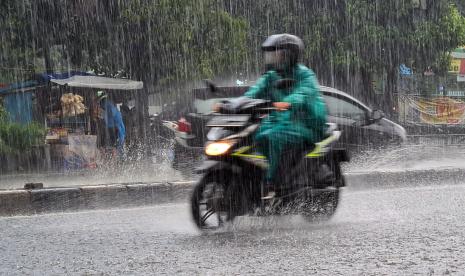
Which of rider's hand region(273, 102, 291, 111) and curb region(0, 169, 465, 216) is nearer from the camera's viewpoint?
rider's hand region(273, 102, 291, 111)

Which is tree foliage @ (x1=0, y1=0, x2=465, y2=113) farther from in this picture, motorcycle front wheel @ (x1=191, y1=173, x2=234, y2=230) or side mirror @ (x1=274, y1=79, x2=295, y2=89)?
motorcycle front wheel @ (x1=191, y1=173, x2=234, y2=230)

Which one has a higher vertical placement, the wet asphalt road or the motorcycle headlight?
the motorcycle headlight

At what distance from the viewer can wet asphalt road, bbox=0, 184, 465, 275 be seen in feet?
13.4

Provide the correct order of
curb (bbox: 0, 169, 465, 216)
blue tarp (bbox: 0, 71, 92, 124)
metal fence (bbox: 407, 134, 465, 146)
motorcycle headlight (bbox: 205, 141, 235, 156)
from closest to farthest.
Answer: motorcycle headlight (bbox: 205, 141, 235, 156), curb (bbox: 0, 169, 465, 216), blue tarp (bbox: 0, 71, 92, 124), metal fence (bbox: 407, 134, 465, 146)

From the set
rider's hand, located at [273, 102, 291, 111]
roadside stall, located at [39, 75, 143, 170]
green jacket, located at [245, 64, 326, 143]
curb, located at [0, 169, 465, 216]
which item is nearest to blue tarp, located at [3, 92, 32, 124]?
roadside stall, located at [39, 75, 143, 170]

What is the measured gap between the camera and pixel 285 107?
5.30 metres

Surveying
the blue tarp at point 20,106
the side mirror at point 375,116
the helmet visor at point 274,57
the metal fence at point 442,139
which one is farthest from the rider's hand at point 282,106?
the metal fence at point 442,139

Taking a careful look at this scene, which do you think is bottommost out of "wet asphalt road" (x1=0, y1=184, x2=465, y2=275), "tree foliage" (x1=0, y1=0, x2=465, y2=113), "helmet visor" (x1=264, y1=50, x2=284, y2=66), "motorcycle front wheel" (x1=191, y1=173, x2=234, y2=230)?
"wet asphalt road" (x1=0, y1=184, x2=465, y2=275)

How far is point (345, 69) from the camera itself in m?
19.2

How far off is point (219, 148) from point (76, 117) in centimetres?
908

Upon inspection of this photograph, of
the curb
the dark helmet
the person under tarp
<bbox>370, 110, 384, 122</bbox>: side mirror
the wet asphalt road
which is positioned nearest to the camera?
the wet asphalt road

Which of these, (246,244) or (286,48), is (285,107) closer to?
(286,48)

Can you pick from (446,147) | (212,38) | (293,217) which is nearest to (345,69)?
(446,147)

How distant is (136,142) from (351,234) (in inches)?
391
